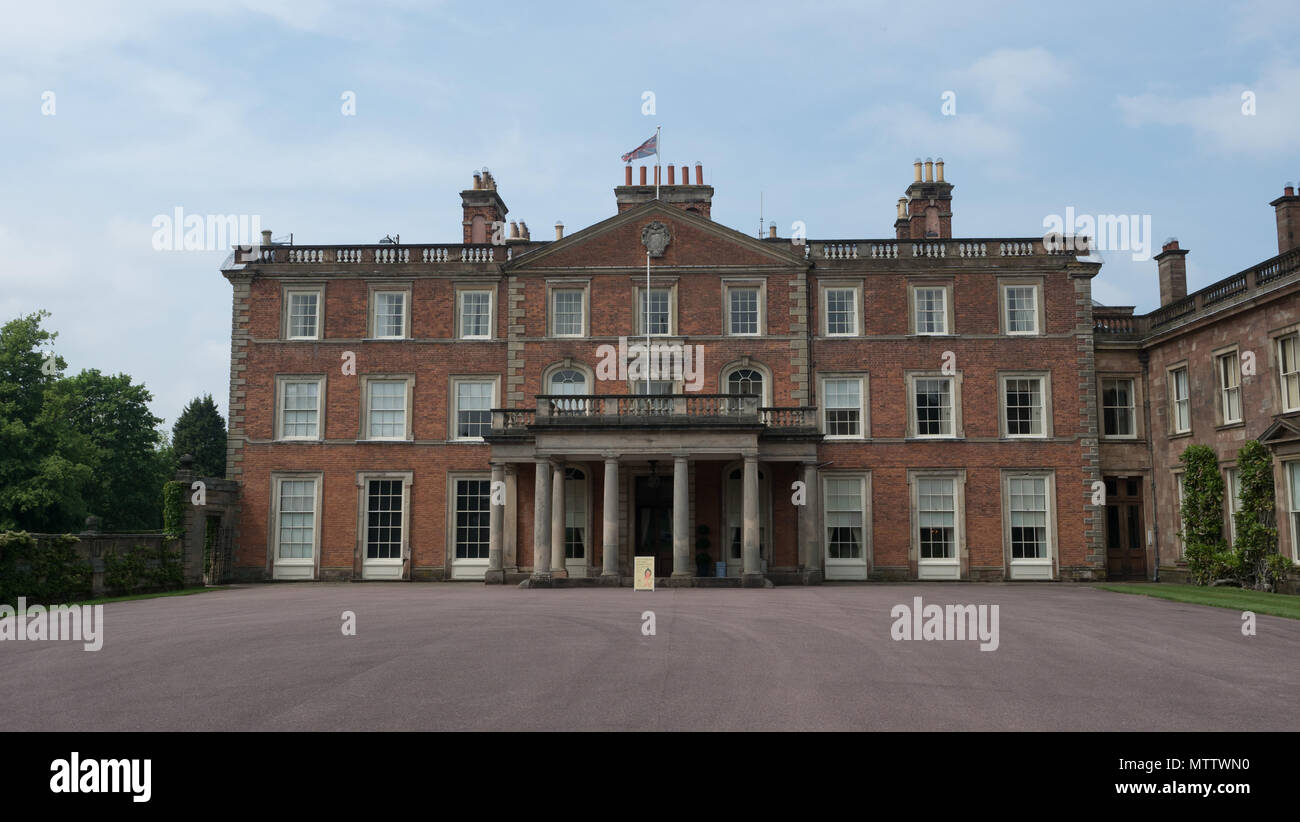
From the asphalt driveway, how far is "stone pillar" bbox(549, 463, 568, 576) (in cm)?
860

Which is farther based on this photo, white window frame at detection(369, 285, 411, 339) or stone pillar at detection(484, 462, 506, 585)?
white window frame at detection(369, 285, 411, 339)

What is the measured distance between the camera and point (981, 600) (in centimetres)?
2305

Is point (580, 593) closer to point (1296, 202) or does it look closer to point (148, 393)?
point (1296, 202)

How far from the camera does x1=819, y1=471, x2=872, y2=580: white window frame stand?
31.8 meters

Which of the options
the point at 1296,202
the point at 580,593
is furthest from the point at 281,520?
the point at 1296,202

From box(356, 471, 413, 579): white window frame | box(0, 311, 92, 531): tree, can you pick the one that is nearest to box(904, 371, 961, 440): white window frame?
box(356, 471, 413, 579): white window frame

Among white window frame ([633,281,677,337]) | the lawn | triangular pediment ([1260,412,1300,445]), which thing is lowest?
the lawn

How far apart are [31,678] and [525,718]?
676 centimetres

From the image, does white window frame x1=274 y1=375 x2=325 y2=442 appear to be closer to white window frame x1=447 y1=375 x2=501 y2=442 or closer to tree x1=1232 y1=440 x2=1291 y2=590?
white window frame x1=447 y1=375 x2=501 y2=442

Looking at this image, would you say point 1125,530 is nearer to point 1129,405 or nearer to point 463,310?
point 1129,405

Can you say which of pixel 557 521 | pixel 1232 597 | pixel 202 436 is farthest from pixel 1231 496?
pixel 202 436

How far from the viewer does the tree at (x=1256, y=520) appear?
2628 cm

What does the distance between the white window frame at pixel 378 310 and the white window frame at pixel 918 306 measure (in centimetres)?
1749

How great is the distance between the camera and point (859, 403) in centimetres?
3259
